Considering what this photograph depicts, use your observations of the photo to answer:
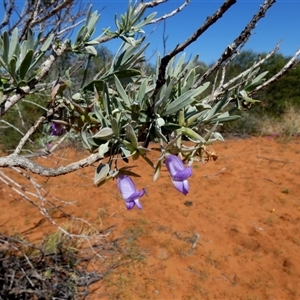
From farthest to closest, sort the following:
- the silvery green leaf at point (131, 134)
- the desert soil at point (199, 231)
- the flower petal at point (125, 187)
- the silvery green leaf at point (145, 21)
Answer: the desert soil at point (199, 231) → the silvery green leaf at point (145, 21) → the flower petal at point (125, 187) → the silvery green leaf at point (131, 134)

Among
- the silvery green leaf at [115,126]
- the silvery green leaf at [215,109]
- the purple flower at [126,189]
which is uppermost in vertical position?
the silvery green leaf at [215,109]

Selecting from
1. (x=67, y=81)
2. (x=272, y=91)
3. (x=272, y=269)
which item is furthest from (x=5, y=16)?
(x=272, y=91)

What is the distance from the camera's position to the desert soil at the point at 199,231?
233 cm

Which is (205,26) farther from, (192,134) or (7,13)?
(7,13)

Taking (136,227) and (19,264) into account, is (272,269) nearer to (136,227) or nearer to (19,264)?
(136,227)

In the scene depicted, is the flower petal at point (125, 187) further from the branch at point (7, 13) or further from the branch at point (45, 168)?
the branch at point (7, 13)

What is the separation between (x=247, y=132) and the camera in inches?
275

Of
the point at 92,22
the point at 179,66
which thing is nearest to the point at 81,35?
the point at 92,22

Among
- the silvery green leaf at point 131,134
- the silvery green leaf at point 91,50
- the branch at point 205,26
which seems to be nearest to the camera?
the branch at point 205,26

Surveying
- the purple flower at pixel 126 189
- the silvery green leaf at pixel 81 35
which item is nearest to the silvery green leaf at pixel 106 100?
the purple flower at pixel 126 189

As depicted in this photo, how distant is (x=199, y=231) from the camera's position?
9.75ft

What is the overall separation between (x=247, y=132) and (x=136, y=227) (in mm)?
4663

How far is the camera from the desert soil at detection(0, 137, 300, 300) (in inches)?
91.7

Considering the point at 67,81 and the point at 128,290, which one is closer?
the point at 67,81
